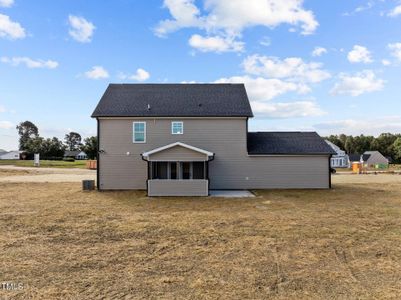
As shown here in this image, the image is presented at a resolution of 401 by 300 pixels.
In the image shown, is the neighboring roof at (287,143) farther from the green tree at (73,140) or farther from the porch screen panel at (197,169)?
the green tree at (73,140)

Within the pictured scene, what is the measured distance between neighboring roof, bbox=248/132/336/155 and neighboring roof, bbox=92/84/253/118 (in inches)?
93.5

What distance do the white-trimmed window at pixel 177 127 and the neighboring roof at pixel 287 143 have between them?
4.43m

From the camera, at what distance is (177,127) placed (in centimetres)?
1986

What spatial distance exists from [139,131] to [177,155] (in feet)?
11.9

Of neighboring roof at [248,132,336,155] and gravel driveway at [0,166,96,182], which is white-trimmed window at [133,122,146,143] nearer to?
neighboring roof at [248,132,336,155]

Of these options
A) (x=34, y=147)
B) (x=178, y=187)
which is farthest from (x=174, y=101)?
(x=34, y=147)

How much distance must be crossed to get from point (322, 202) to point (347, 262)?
8.70 metres

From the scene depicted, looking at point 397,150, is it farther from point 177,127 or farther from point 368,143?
point 177,127

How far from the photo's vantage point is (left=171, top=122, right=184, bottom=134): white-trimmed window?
19844 millimetres

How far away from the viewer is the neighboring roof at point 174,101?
1981 cm

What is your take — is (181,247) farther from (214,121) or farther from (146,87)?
(146,87)

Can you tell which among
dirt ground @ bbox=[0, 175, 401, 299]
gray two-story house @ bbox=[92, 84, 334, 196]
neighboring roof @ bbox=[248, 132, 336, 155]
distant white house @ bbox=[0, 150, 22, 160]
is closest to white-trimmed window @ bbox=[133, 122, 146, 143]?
gray two-story house @ bbox=[92, 84, 334, 196]

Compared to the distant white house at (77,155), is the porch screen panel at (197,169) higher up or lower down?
lower down

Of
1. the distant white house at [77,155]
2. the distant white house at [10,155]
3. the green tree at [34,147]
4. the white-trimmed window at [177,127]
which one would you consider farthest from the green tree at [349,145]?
the distant white house at [10,155]
